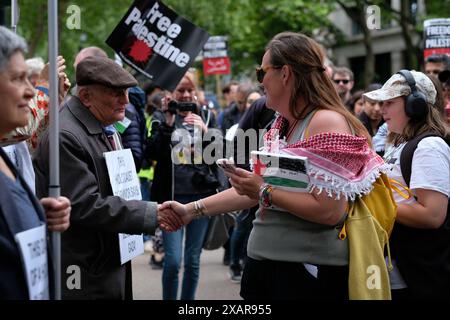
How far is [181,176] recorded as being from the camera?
7000 mm

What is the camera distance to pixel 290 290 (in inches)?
146

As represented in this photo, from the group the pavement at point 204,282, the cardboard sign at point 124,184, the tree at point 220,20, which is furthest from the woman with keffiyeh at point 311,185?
the tree at point 220,20

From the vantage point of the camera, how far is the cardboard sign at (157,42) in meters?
6.63

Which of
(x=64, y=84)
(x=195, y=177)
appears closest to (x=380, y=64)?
(x=195, y=177)

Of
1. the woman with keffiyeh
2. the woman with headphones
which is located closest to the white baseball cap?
the woman with headphones

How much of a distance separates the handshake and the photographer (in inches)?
93.2

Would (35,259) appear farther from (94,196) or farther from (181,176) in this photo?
(181,176)

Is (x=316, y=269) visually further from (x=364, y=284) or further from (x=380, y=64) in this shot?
(x=380, y=64)

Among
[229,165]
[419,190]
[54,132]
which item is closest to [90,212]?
[229,165]

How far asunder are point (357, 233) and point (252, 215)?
299 cm

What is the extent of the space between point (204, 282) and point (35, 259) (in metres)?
6.49

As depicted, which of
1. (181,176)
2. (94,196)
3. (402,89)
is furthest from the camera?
(181,176)

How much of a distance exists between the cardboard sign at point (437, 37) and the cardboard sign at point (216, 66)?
7809 millimetres

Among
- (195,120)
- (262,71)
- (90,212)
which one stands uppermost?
(262,71)
